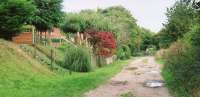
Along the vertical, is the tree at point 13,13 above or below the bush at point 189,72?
above

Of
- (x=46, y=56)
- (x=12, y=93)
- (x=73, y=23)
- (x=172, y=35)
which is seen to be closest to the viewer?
(x=12, y=93)

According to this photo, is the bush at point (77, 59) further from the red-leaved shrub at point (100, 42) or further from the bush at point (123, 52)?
the bush at point (123, 52)

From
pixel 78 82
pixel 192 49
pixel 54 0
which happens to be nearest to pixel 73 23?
pixel 54 0

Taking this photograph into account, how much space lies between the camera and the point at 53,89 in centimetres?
2138

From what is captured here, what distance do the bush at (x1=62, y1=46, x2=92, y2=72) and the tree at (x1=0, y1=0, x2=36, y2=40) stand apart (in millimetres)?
8115

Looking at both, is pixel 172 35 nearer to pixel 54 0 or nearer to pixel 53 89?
pixel 54 0

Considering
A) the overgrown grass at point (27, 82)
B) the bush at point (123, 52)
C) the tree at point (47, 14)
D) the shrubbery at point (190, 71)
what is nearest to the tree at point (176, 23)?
the tree at point (47, 14)

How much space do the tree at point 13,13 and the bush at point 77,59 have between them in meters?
8.11

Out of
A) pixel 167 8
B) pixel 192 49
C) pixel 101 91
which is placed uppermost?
pixel 167 8

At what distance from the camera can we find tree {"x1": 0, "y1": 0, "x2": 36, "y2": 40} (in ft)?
97.2

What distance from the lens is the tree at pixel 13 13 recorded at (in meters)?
29.6

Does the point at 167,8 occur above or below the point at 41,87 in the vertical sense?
above

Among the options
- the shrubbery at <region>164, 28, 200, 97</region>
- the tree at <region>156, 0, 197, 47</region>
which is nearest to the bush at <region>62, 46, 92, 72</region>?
the tree at <region>156, 0, 197, 47</region>

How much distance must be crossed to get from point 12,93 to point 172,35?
23.6 metres
